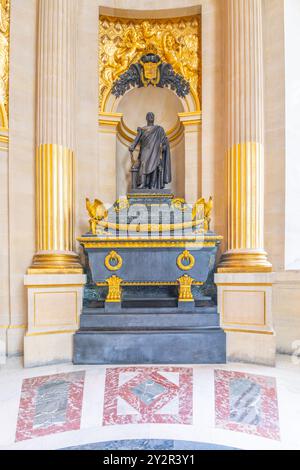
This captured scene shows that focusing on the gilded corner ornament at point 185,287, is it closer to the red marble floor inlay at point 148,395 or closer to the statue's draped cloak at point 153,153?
the red marble floor inlay at point 148,395

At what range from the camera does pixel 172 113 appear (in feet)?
19.8

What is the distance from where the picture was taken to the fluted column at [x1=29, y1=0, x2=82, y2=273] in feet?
15.6

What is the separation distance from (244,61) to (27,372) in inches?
199

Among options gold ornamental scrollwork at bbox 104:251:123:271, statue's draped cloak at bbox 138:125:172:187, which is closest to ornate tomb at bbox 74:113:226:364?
gold ornamental scrollwork at bbox 104:251:123:271

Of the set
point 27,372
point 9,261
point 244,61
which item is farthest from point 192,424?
point 244,61

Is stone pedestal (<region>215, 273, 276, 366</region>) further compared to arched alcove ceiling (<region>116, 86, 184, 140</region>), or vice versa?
arched alcove ceiling (<region>116, 86, 184, 140</region>)

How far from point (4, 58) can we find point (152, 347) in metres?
4.61

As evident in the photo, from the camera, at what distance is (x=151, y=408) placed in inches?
112

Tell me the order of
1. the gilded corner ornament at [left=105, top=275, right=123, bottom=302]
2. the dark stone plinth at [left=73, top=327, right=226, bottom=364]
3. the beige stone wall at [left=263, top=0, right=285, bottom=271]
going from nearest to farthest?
the dark stone plinth at [left=73, top=327, right=226, bottom=364] → the gilded corner ornament at [left=105, top=275, right=123, bottom=302] → the beige stone wall at [left=263, top=0, right=285, bottom=271]

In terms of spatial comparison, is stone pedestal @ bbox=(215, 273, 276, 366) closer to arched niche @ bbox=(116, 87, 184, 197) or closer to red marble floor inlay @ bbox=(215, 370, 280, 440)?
red marble floor inlay @ bbox=(215, 370, 280, 440)

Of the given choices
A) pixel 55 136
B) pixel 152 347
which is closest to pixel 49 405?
pixel 152 347

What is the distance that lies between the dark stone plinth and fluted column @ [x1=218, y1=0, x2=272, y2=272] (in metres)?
1.03

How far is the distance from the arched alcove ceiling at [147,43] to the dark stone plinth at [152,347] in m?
3.63

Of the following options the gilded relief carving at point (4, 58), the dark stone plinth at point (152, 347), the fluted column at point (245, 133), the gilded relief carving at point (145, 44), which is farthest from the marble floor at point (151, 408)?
the gilded relief carving at point (145, 44)
